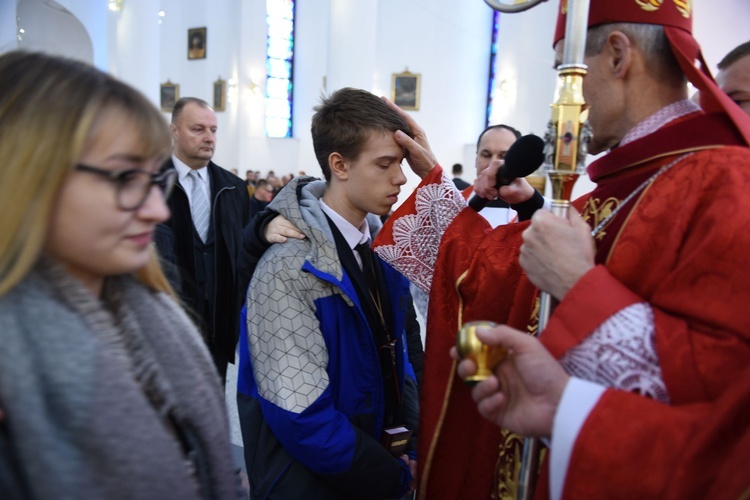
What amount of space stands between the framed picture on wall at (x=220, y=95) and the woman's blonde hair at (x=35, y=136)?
17.4 meters

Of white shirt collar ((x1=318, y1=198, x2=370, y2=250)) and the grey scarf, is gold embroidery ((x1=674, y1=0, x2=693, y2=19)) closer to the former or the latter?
white shirt collar ((x1=318, y1=198, x2=370, y2=250))

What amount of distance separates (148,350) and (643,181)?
3.77 feet

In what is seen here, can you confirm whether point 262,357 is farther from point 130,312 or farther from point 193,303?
point 193,303

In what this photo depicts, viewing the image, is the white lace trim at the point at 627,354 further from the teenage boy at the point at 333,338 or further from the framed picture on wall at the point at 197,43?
the framed picture on wall at the point at 197,43

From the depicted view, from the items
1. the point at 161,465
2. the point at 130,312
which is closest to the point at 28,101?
the point at 130,312

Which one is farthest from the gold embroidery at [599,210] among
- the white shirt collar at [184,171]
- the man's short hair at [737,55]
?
the white shirt collar at [184,171]

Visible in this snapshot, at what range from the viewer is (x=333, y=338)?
1.80m

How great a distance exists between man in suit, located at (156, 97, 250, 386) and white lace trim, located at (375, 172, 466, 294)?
4.95 feet

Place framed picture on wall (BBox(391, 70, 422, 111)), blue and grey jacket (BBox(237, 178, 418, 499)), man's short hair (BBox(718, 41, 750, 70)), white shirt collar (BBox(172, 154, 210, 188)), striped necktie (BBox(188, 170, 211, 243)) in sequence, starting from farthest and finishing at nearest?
framed picture on wall (BBox(391, 70, 422, 111)), white shirt collar (BBox(172, 154, 210, 188)), striped necktie (BBox(188, 170, 211, 243)), man's short hair (BBox(718, 41, 750, 70)), blue and grey jacket (BBox(237, 178, 418, 499))

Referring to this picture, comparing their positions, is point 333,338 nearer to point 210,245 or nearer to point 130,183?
point 130,183

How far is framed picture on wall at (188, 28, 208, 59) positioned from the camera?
18.5m

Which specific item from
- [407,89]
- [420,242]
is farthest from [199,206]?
[407,89]

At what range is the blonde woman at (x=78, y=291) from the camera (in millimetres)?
881

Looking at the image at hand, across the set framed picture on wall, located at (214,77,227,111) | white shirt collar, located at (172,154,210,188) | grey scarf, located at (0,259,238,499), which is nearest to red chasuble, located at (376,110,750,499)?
grey scarf, located at (0,259,238,499)
